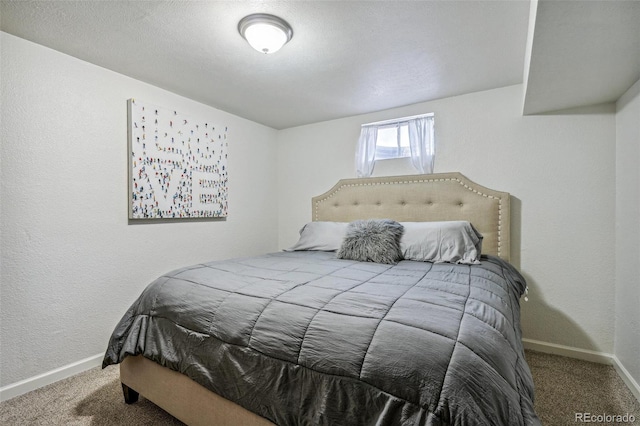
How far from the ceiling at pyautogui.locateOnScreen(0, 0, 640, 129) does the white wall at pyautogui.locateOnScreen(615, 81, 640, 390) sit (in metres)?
0.20

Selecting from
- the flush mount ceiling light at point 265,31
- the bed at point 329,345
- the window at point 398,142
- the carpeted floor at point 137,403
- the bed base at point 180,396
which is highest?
the flush mount ceiling light at point 265,31

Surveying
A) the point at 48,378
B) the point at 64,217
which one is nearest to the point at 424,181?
the point at 64,217

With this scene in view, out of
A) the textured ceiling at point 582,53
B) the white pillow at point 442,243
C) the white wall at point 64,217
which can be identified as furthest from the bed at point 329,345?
the textured ceiling at point 582,53

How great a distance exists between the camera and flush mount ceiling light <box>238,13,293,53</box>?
5.38 feet

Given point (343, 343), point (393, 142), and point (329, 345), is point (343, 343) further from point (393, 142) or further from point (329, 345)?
point (393, 142)

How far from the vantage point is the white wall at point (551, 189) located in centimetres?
222

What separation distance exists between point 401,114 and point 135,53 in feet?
7.56

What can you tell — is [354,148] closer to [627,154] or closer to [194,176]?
[194,176]

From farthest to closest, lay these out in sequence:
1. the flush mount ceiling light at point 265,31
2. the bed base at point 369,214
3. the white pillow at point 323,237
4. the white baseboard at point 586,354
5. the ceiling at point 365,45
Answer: the white pillow at point 323,237, the white baseboard at point 586,354, the flush mount ceiling light at point 265,31, the ceiling at point 365,45, the bed base at point 369,214

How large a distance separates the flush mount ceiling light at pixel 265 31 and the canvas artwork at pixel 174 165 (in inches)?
48.0

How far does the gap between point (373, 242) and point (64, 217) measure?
2158 mm

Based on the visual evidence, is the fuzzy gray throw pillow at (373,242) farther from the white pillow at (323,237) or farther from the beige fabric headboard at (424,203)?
the beige fabric headboard at (424,203)

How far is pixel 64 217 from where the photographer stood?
6.64 ft

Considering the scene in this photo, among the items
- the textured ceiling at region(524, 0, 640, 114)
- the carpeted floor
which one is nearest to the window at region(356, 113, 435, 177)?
the textured ceiling at region(524, 0, 640, 114)
